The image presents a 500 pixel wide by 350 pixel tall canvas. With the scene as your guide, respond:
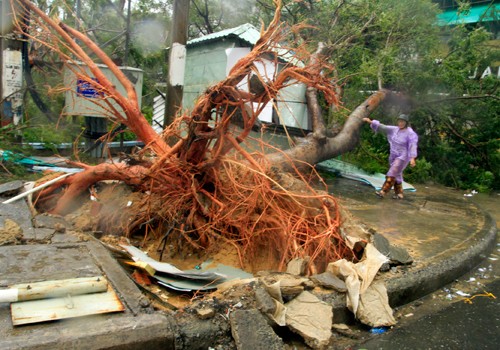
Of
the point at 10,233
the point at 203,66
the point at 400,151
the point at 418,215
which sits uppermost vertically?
the point at 203,66

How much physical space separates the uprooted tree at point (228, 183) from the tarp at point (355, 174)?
5227 mm

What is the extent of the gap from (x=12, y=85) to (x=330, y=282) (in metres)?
6.36

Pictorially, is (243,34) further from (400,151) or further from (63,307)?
(63,307)

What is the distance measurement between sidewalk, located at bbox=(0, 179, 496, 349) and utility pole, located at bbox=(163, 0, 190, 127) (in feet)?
9.35

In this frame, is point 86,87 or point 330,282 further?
point 86,87

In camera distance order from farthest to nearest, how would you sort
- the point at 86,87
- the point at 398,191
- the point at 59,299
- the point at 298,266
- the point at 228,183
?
1. the point at 398,191
2. the point at 86,87
3. the point at 228,183
4. the point at 298,266
5. the point at 59,299

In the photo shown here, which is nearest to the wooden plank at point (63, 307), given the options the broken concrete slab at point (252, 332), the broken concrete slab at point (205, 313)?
the broken concrete slab at point (205, 313)

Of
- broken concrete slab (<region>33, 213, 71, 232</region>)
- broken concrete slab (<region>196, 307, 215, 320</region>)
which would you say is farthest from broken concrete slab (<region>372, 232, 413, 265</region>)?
broken concrete slab (<region>33, 213, 71, 232</region>)

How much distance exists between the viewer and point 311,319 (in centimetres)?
293

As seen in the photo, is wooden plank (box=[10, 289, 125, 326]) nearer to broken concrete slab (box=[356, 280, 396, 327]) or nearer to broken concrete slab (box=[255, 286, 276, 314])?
broken concrete slab (box=[255, 286, 276, 314])

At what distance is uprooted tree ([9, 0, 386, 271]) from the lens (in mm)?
3887

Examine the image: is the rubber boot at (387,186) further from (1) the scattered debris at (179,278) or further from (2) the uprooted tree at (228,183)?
(1) the scattered debris at (179,278)

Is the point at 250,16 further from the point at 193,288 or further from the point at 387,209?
the point at 193,288

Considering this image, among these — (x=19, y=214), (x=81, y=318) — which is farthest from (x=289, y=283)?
(x=19, y=214)
